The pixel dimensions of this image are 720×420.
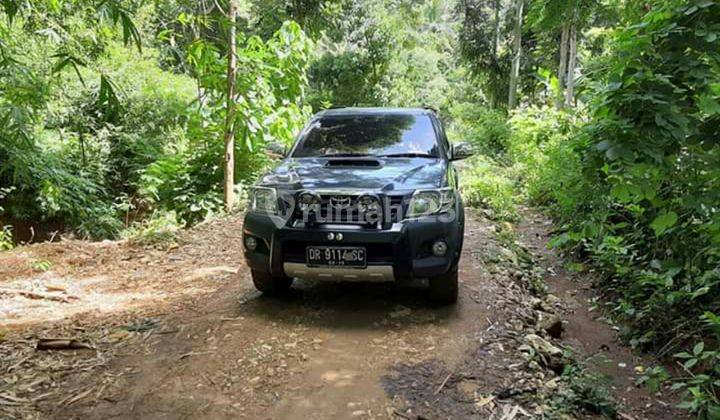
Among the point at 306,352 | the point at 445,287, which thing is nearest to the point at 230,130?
the point at 445,287

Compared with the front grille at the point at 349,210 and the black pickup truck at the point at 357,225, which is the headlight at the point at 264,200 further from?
the front grille at the point at 349,210

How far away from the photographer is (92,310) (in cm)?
489

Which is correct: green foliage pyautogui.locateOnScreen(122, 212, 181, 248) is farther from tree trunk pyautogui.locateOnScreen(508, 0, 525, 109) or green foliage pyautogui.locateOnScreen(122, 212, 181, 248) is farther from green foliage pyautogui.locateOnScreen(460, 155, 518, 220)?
tree trunk pyautogui.locateOnScreen(508, 0, 525, 109)

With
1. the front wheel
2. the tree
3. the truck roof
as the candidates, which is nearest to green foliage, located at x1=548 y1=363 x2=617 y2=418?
the front wheel

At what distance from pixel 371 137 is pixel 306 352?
2.32 metres

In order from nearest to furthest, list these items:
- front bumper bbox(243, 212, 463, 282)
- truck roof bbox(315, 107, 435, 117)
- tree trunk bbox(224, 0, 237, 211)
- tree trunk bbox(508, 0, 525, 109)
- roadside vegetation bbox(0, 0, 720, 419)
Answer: roadside vegetation bbox(0, 0, 720, 419) → front bumper bbox(243, 212, 463, 282) → truck roof bbox(315, 107, 435, 117) → tree trunk bbox(224, 0, 237, 211) → tree trunk bbox(508, 0, 525, 109)

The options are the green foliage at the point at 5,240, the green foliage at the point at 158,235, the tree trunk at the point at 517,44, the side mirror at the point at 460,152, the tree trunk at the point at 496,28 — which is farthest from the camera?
the tree trunk at the point at 496,28

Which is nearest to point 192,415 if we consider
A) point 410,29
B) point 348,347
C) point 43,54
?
point 348,347

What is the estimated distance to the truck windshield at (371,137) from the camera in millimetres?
5086

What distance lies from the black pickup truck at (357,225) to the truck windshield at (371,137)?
1.30 feet

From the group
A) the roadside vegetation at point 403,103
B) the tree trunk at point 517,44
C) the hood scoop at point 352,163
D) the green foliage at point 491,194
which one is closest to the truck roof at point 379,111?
the roadside vegetation at point 403,103

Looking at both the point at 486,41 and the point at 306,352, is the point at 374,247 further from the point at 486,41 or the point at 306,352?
the point at 486,41

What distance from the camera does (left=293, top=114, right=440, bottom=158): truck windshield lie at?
200 inches

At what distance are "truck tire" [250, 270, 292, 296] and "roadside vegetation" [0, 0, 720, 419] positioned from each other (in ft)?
5.53
